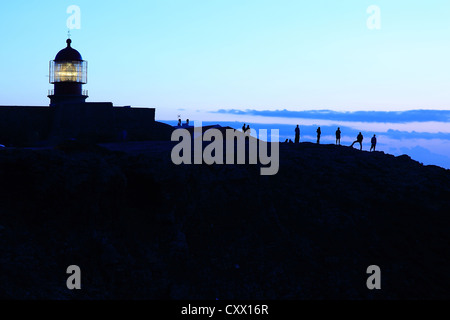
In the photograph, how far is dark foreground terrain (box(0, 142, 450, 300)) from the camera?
23359mm

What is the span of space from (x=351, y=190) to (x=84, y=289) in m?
15.2

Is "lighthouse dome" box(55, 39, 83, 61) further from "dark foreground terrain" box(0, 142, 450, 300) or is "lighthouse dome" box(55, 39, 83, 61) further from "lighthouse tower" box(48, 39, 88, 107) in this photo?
"dark foreground terrain" box(0, 142, 450, 300)

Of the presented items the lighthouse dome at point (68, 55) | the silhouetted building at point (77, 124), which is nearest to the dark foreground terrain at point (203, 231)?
the silhouetted building at point (77, 124)

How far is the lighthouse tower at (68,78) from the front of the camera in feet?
146

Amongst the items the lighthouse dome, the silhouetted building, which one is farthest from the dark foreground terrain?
the lighthouse dome

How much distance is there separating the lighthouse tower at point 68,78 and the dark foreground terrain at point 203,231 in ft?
49.7

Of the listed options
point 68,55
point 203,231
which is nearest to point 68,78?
point 68,55

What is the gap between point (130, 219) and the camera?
25953mm

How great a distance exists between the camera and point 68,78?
44531 millimetres

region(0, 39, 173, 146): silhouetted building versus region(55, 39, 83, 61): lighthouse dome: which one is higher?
region(55, 39, 83, 61): lighthouse dome

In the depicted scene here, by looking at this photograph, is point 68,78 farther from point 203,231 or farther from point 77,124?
point 203,231

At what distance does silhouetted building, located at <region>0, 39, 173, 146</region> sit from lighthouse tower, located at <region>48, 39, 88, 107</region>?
4781mm
